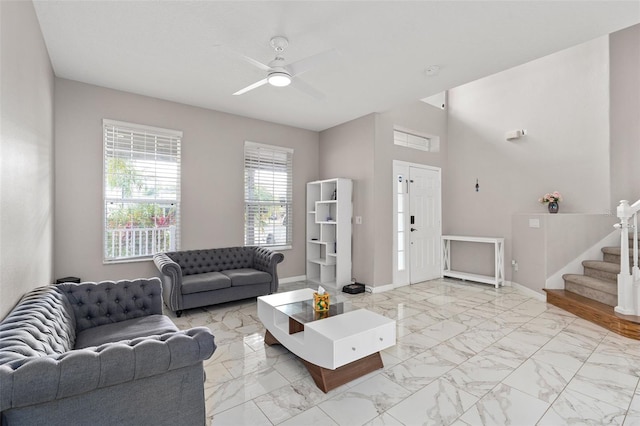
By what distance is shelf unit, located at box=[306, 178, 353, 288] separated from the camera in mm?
5324

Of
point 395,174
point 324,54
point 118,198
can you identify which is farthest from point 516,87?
point 118,198

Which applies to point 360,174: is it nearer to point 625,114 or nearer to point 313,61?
point 313,61

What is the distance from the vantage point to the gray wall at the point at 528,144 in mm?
4727

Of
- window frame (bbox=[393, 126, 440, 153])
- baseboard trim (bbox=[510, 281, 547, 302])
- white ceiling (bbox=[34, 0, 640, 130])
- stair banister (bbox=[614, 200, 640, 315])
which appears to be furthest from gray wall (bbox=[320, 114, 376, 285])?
stair banister (bbox=[614, 200, 640, 315])

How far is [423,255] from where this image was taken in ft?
19.4

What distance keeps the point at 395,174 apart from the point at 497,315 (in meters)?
2.68

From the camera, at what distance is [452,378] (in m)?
2.45

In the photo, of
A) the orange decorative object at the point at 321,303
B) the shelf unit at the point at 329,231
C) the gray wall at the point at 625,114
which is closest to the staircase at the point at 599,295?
the gray wall at the point at 625,114

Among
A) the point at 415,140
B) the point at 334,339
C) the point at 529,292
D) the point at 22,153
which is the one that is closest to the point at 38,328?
the point at 22,153

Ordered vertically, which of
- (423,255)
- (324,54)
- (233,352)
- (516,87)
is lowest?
(233,352)

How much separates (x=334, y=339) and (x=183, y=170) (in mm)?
3710

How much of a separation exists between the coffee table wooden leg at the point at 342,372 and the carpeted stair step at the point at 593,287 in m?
3.40

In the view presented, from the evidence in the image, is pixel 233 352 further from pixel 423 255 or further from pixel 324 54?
pixel 423 255

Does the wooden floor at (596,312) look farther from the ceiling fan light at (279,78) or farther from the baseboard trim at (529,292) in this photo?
the ceiling fan light at (279,78)
